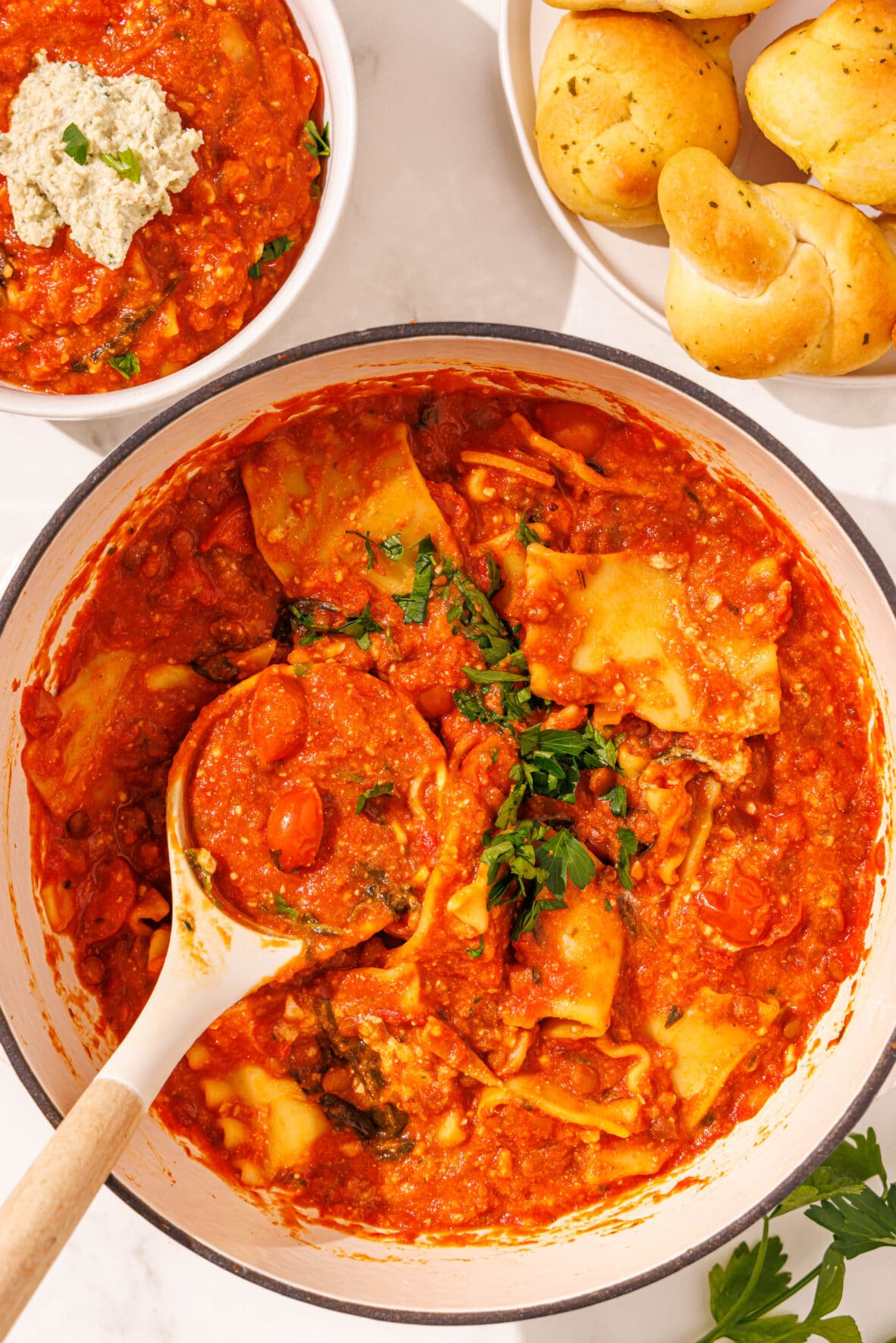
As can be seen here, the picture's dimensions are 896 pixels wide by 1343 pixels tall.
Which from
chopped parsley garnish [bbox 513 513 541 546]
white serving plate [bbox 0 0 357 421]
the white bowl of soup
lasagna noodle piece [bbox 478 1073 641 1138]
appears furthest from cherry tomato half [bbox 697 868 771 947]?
white serving plate [bbox 0 0 357 421]

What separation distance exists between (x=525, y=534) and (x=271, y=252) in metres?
0.93

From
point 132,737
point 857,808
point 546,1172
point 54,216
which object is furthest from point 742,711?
point 54,216

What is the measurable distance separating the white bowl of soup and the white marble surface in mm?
392

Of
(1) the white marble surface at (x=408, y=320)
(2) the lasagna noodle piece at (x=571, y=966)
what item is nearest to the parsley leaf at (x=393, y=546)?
(1) the white marble surface at (x=408, y=320)

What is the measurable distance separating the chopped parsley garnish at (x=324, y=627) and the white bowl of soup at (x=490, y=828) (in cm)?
1

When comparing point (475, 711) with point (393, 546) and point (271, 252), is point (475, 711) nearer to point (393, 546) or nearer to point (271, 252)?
point (393, 546)

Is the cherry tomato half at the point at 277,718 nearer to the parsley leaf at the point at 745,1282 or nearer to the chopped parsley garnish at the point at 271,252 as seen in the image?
the chopped parsley garnish at the point at 271,252

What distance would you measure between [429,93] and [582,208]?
23.1 inches

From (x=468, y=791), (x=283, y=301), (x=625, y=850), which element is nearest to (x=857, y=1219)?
(x=625, y=850)

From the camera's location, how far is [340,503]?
2783 mm

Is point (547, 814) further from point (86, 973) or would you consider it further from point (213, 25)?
point (213, 25)

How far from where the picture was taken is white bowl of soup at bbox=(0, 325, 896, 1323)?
276cm

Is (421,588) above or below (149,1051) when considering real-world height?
above

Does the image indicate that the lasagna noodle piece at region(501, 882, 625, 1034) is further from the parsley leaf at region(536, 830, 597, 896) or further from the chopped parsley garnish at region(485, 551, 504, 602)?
the chopped parsley garnish at region(485, 551, 504, 602)
